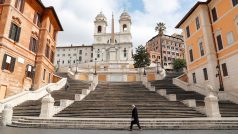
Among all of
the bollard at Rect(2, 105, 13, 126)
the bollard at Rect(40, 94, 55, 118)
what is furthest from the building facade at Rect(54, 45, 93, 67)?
the bollard at Rect(2, 105, 13, 126)

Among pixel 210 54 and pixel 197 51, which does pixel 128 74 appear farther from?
pixel 210 54

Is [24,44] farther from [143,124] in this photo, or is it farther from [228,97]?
[228,97]

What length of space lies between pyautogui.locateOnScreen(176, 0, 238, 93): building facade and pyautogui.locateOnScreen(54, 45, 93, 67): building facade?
79.2 meters

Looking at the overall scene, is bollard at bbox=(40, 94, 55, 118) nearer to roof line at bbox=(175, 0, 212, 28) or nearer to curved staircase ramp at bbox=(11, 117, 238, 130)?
curved staircase ramp at bbox=(11, 117, 238, 130)

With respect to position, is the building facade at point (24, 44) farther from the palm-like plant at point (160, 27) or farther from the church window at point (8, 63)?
the palm-like plant at point (160, 27)

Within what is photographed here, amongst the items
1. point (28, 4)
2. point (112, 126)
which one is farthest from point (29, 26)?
point (112, 126)

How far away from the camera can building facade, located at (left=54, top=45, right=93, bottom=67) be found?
101312 millimetres

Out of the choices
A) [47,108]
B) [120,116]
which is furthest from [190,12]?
[47,108]

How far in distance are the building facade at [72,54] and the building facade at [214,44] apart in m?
79.2

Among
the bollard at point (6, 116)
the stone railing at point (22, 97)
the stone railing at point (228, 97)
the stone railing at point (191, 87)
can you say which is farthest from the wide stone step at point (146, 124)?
the stone railing at point (191, 87)

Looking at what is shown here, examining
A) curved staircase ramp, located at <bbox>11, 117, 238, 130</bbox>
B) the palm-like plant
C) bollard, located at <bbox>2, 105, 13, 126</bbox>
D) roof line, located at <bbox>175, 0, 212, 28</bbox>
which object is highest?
the palm-like plant

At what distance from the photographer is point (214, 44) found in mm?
23219

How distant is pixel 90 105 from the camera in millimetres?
16125

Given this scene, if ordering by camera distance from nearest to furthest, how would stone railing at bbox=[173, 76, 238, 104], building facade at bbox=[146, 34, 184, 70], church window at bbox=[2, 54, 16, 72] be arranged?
church window at bbox=[2, 54, 16, 72]
stone railing at bbox=[173, 76, 238, 104]
building facade at bbox=[146, 34, 184, 70]
